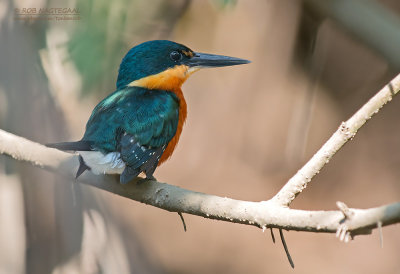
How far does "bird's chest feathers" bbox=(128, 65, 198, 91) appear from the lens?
3.10m

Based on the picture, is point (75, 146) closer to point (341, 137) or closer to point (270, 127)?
point (341, 137)

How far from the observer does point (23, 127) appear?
9.70ft

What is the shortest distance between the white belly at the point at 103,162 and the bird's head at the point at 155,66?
645mm

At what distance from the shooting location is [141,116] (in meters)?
Answer: 2.74

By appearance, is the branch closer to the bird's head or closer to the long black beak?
the bird's head

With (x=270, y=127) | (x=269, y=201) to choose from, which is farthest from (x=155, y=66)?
(x=270, y=127)

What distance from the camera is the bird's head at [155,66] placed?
309 centimetres

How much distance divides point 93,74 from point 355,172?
316cm

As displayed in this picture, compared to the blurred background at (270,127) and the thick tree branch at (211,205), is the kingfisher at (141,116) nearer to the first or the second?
the thick tree branch at (211,205)

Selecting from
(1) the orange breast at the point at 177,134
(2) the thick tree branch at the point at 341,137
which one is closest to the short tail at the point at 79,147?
(1) the orange breast at the point at 177,134

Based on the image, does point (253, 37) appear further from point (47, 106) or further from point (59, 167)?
point (59, 167)

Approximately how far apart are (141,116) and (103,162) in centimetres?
36

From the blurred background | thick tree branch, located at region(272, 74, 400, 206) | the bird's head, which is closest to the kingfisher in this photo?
the bird's head

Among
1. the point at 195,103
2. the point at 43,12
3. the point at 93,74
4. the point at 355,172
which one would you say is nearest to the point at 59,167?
the point at 93,74
